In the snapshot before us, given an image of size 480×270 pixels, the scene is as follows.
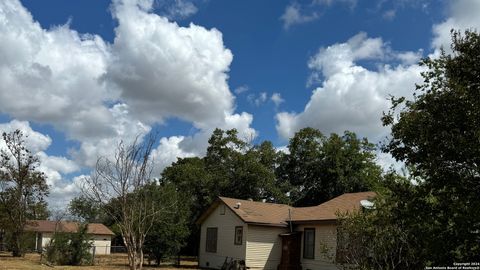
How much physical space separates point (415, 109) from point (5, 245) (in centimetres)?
5108

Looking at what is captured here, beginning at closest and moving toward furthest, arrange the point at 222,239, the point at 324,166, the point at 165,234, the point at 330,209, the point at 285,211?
the point at 330,209 < the point at 222,239 < the point at 165,234 < the point at 285,211 < the point at 324,166

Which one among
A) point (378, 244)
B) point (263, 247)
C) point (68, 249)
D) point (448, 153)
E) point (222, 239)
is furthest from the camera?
point (68, 249)

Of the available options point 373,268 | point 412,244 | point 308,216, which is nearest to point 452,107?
point 412,244

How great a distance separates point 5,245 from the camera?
1999 inches

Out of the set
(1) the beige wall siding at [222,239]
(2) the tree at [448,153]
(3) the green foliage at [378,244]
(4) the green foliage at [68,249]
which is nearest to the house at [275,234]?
(1) the beige wall siding at [222,239]

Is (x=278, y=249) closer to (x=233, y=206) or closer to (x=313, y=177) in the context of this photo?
(x=233, y=206)

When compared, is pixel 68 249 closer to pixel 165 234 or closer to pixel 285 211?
pixel 165 234

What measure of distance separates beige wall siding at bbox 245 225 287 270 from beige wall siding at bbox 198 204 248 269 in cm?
40

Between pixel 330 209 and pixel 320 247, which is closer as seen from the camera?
pixel 320 247

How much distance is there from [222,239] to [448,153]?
23.2 m

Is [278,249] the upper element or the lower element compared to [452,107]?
lower

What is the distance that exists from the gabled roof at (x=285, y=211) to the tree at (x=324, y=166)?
44.2 ft

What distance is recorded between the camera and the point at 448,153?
326 inches

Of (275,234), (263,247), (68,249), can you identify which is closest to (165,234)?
(68,249)
